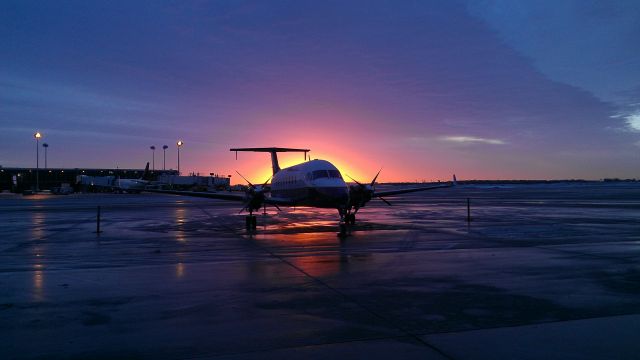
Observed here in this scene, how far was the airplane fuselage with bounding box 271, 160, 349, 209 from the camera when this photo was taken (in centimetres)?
2244

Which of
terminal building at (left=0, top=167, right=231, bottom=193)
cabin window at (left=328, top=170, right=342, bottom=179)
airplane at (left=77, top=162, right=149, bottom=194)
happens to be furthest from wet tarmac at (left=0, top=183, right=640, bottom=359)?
terminal building at (left=0, top=167, right=231, bottom=193)

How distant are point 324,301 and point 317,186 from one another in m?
14.7

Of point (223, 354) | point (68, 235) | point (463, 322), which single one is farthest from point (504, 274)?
point (68, 235)

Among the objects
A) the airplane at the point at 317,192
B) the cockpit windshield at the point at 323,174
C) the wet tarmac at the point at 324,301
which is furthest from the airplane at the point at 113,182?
the wet tarmac at the point at 324,301

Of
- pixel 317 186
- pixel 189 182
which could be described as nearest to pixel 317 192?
pixel 317 186

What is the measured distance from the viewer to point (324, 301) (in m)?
8.35

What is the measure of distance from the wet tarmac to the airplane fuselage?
5858 mm

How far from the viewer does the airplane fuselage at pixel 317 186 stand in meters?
22.4

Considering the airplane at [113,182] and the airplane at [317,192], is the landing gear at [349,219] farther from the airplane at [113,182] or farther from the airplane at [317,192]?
the airplane at [113,182]

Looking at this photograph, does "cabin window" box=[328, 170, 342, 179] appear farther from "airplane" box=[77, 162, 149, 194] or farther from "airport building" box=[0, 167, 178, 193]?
"airport building" box=[0, 167, 178, 193]

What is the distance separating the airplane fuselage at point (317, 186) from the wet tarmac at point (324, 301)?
19.2ft

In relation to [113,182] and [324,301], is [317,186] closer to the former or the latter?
[324,301]

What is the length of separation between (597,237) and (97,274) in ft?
55.8

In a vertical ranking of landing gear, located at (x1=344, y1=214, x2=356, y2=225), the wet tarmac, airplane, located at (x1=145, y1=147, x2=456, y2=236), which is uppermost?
airplane, located at (x1=145, y1=147, x2=456, y2=236)
